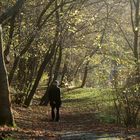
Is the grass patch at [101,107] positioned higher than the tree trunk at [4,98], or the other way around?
the tree trunk at [4,98]

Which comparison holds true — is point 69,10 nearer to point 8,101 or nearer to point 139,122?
point 139,122

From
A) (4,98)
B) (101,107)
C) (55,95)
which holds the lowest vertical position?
(101,107)

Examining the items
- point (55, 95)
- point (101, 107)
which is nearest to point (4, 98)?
point (55, 95)

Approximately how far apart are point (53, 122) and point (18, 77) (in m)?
12.4

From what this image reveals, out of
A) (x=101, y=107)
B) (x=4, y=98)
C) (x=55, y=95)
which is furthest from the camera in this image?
(x=101, y=107)

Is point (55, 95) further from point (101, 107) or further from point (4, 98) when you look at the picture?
point (101, 107)

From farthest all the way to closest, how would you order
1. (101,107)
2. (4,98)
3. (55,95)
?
(101,107), (55,95), (4,98)

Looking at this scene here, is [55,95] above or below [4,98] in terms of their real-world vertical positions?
below

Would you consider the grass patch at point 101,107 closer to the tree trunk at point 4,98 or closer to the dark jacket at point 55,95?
the dark jacket at point 55,95

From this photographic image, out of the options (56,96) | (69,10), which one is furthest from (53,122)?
(69,10)

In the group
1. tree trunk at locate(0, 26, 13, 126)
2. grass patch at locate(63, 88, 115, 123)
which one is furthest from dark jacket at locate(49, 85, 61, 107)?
tree trunk at locate(0, 26, 13, 126)

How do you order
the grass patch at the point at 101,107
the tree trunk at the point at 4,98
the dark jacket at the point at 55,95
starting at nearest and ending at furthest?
the tree trunk at the point at 4,98 < the dark jacket at the point at 55,95 < the grass patch at the point at 101,107

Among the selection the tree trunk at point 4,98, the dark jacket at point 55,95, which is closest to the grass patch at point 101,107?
the dark jacket at point 55,95

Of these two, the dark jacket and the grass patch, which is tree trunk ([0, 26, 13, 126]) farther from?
the grass patch
